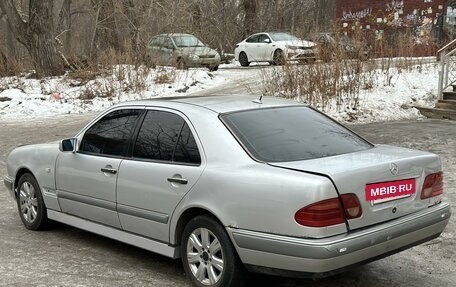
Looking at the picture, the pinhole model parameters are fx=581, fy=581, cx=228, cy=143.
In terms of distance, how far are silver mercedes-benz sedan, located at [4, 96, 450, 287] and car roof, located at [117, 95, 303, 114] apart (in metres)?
0.02

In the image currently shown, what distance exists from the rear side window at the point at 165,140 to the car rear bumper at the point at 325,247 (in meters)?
0.81

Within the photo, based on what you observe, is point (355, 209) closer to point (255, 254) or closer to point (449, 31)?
point (255, 254)

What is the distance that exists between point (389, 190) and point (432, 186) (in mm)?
560

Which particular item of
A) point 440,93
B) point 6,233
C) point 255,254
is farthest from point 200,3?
point 255,254

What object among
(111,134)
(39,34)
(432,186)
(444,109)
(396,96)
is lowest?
(444,109)

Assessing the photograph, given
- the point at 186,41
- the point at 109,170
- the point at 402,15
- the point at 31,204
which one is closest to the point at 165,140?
the point at 109,170

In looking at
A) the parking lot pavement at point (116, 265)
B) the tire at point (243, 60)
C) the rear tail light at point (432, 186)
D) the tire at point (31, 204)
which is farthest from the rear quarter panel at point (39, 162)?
the tire at point (243, 60)

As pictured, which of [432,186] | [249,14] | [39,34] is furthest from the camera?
[249,14]

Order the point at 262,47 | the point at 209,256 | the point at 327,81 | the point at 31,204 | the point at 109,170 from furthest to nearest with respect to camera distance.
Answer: the point at 262,47
the point at 327,81
the point at 31,204
the point at 109,170
the point at 209,256

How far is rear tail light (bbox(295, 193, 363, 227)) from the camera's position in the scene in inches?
143

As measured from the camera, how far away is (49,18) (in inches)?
713

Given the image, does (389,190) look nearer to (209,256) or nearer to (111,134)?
(209,256)

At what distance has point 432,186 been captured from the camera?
4.34 m

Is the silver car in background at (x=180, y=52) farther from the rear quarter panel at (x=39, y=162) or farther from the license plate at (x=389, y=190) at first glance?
the license plate at (x=389, y=190)
